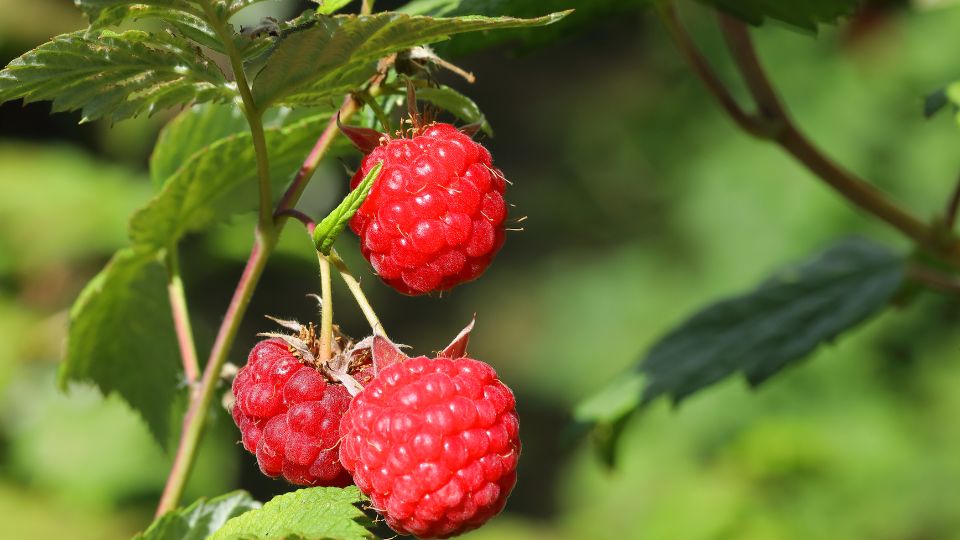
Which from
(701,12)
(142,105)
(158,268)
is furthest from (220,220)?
(701,12)

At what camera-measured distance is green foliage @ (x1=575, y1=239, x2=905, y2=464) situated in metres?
1.91

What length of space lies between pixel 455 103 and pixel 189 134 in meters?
0.58

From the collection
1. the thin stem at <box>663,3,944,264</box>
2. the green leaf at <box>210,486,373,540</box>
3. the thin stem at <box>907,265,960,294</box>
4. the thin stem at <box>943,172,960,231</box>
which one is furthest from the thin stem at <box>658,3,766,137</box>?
the green leaf at <box>210,486,373,540</box>

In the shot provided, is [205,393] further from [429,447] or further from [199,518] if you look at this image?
[429,447]

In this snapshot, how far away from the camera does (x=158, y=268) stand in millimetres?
1646

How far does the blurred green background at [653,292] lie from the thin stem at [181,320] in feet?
0.34

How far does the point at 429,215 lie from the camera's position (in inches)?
45.3

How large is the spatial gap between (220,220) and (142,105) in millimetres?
430

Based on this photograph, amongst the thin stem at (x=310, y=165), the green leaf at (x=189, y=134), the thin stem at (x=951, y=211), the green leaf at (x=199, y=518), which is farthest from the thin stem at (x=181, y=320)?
the thin stem at (x=951, y=211)

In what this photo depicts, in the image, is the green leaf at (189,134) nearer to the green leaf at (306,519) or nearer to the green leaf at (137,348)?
the green leaf at (137,348)

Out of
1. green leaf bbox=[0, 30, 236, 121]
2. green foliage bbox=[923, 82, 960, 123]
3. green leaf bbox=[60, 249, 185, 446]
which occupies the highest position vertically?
green leaf bbox=[0, 30, 236, 121]

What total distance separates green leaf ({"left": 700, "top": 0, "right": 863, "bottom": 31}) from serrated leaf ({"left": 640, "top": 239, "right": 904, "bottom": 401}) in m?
0.51

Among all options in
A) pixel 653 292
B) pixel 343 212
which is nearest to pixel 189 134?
pixel 343 212

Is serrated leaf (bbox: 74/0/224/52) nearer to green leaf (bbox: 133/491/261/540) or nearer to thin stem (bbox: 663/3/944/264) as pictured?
green leaf (bbox: 133/491/261/540)
